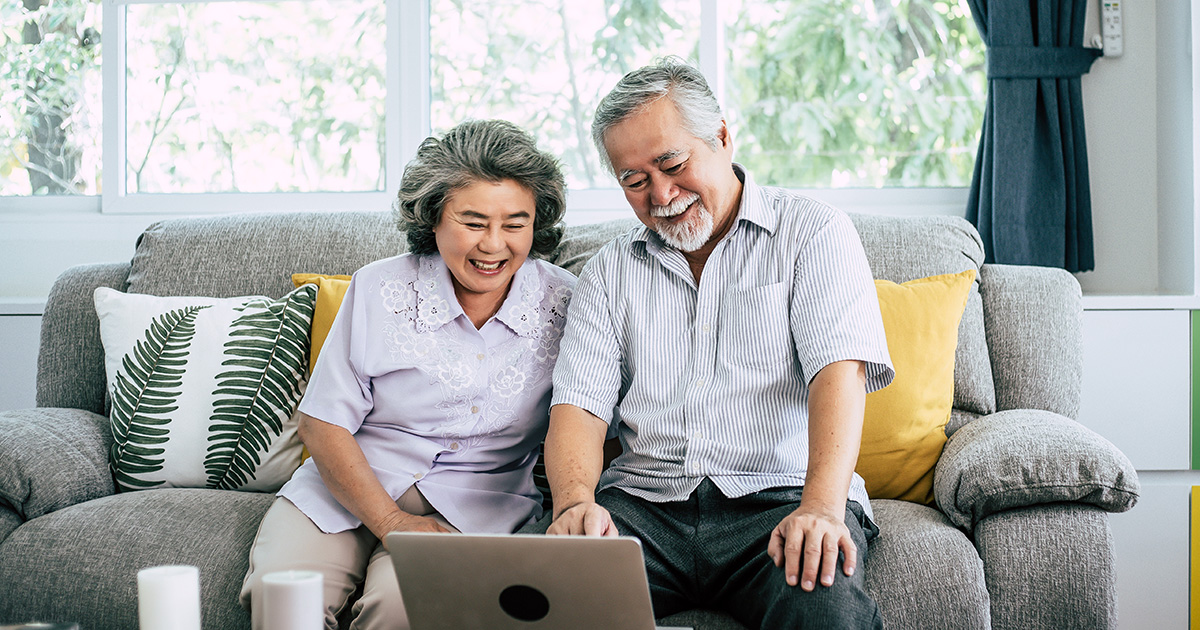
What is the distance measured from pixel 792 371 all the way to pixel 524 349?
47cm

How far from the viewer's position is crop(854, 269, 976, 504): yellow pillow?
166cm

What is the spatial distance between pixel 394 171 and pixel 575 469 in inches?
68.5

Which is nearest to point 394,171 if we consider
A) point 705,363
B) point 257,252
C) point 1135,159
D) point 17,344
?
point 257,252

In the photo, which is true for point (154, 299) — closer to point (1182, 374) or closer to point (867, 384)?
point (867, 384)

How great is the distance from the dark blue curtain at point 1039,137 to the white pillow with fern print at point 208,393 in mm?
1878

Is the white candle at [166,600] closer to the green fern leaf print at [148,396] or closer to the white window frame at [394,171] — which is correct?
the green fern leaf print at [148,396]

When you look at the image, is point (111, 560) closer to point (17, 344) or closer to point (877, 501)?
point (877, 501)

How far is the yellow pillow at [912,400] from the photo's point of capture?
65.4 inches

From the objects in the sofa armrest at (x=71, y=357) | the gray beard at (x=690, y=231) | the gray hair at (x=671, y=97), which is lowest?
the sofa armrest at (x=71, y=357)

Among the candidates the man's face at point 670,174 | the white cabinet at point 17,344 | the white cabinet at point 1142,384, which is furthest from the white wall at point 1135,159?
the white cabinet at point 17,344

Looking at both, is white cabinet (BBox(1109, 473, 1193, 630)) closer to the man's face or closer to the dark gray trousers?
the dark gray trousers

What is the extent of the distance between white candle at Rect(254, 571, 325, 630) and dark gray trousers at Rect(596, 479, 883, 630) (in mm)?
579

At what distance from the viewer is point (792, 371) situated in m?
1.48

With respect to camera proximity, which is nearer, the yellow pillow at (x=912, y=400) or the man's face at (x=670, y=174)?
the man's face at (x=670, y=174)
